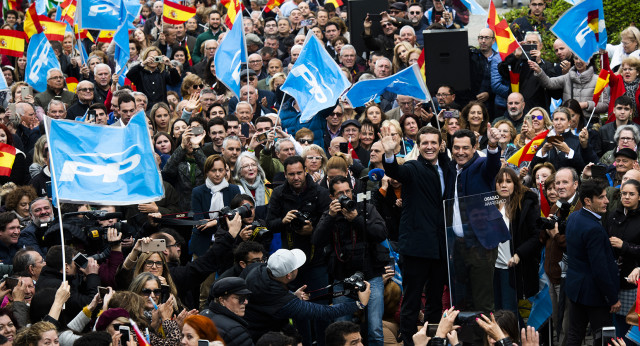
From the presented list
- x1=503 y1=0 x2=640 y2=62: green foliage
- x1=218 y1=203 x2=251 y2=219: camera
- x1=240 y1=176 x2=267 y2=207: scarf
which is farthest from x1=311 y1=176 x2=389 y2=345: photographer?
x1=503 y1=0 x2=640 y2=62: green foliage

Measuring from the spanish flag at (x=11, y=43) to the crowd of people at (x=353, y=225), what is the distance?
10.9 feet

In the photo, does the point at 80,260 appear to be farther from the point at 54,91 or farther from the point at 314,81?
the point at 54,91

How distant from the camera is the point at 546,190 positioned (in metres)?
12.3

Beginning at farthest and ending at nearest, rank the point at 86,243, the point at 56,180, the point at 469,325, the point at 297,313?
the point at 86,243
the point at 56,180
the point at 297,313
the point at 469,325

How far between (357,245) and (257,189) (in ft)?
6.34

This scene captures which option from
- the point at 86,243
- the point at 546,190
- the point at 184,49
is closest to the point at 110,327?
the point at 86,243

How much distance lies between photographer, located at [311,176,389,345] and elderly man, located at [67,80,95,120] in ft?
21.5

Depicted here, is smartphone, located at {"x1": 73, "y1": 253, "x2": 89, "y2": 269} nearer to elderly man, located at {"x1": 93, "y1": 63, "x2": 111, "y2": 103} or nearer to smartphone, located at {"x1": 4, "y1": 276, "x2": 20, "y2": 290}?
smartphone, located at {"x1": 4, "y1": 276, "x2": 20, "y2": 290}

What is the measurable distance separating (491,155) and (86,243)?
3.82m

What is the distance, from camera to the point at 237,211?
1141cm

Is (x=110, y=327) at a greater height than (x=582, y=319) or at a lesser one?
greater

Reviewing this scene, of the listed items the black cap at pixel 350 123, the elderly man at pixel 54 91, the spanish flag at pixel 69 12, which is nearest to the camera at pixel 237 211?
the black cap at pixel 350 123

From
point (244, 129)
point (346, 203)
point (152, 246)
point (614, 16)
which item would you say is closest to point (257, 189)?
point (346, 203)

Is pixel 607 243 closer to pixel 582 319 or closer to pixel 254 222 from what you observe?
pixel 582 319
